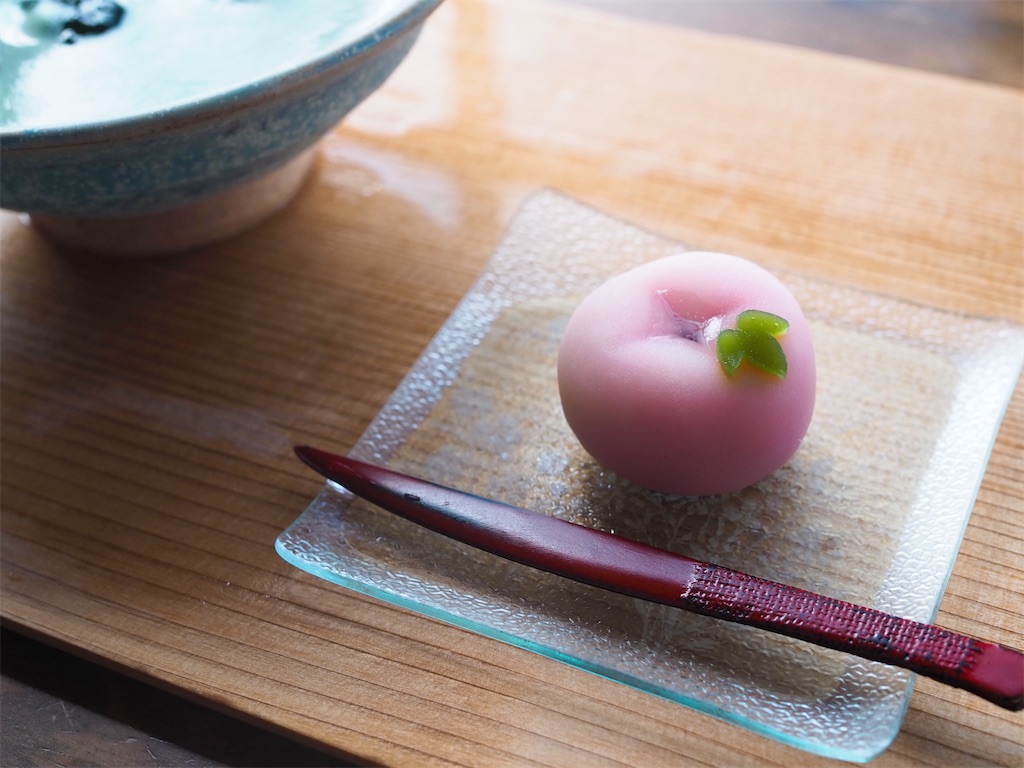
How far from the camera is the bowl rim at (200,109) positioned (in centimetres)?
53

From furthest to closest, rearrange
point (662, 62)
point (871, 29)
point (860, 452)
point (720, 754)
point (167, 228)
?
point (871, 29) < point (662, 62) < point (167, 228) < point (860, 452) < point (720, 754)

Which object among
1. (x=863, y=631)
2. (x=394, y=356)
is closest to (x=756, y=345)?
(x=863, y=631)

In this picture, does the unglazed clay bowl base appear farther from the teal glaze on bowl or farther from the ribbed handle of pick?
the ribbed handle of pick

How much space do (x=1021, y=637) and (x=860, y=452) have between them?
14 centimetres

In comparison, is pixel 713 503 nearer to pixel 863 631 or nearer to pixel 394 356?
pixel 863 631

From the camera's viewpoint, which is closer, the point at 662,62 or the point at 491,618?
the point at 491,618

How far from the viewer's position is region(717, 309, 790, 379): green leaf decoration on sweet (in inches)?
20.1

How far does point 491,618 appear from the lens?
1.74 feet

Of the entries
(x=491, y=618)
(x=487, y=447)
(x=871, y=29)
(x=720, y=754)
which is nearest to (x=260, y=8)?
(x=487, y=447)

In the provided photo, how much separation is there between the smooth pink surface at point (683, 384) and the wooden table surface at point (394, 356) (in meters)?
0.13

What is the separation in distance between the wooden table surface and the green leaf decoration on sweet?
6.7 inches

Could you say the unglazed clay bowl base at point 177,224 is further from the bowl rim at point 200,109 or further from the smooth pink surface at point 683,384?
the smooth pink surface at point 683,384

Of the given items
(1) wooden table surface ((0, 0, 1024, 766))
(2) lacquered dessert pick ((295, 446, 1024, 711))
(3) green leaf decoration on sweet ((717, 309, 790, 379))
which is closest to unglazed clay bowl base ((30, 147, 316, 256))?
(1) wooden table surface ((0, 0, 1024, 766))

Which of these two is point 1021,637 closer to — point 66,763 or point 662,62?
point 66,763
